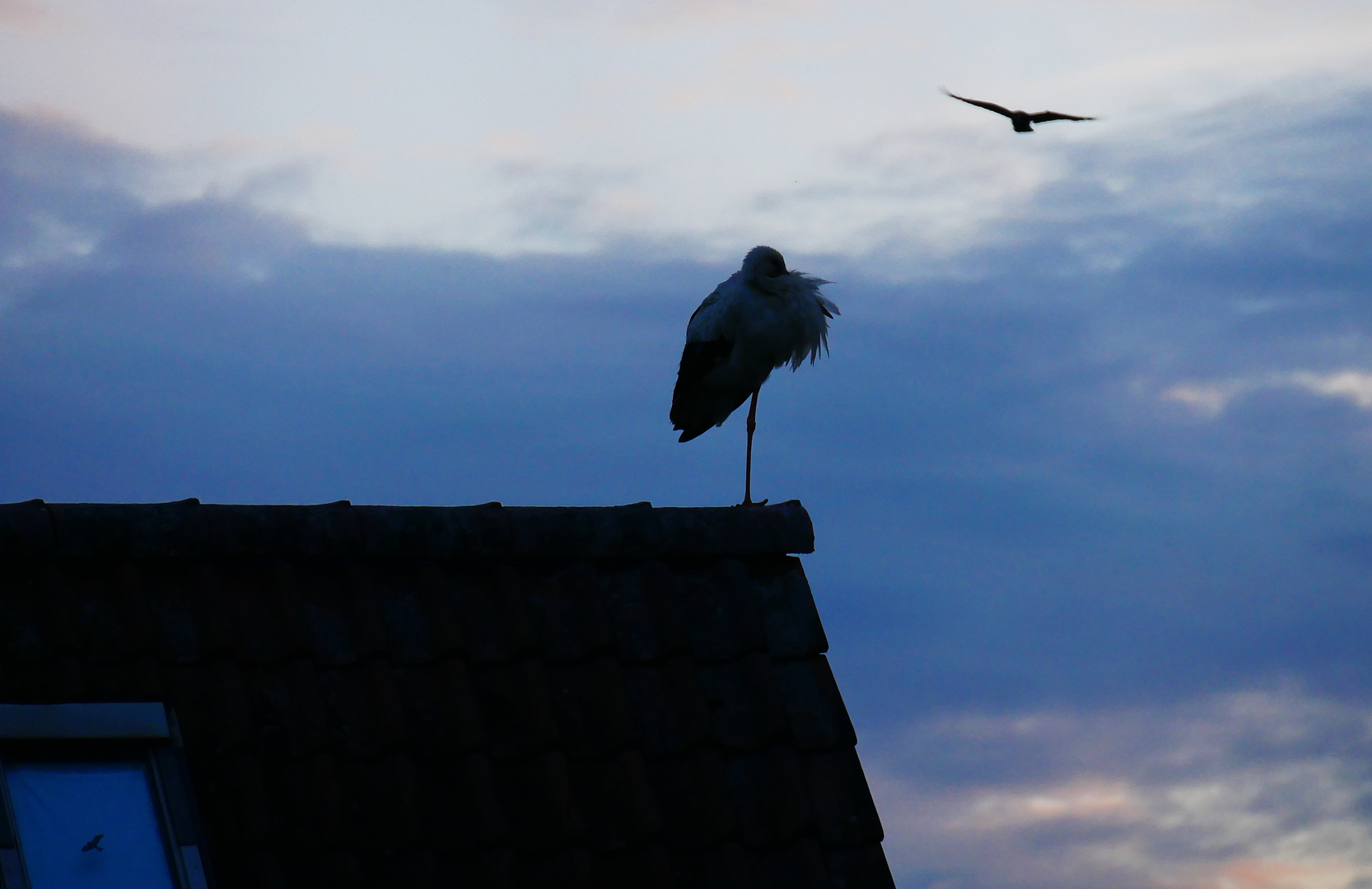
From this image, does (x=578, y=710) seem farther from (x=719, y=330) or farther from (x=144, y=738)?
(x=719, y=330)

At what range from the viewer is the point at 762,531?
16.7ft

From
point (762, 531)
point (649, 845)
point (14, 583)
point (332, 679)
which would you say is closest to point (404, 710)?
point (332, 679)

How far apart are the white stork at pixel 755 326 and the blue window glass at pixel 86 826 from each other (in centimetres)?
580

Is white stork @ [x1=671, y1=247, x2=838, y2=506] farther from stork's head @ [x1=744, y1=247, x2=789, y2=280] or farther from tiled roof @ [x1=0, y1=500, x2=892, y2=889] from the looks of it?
tiled roof @ [x1=0, y1=500, x2=892, y2=889]

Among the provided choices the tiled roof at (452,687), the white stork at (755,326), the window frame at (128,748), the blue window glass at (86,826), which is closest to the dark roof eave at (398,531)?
the tiled roof at (452,687)

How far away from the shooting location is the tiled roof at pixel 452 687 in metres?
3.91

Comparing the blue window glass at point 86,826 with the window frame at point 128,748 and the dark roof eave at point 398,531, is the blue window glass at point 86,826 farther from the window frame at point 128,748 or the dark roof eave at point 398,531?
the dark roof eave at point 398,531

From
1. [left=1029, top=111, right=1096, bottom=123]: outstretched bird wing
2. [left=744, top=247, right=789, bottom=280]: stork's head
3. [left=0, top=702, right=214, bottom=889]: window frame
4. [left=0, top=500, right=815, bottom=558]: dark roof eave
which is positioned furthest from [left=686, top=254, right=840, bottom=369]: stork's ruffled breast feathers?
[left=0, top=702, right=214, bottom=889]: window frame

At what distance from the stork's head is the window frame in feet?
20.2

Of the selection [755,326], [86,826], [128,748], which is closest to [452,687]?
[128,748]

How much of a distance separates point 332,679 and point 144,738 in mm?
560

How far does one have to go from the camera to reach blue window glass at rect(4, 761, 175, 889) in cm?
345

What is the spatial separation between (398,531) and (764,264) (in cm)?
522

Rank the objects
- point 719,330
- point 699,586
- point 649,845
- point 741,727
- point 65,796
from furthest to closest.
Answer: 1. point 719,330
2. point 699,586
3. point 741,727
4. point 649,845
5. point 65,796
